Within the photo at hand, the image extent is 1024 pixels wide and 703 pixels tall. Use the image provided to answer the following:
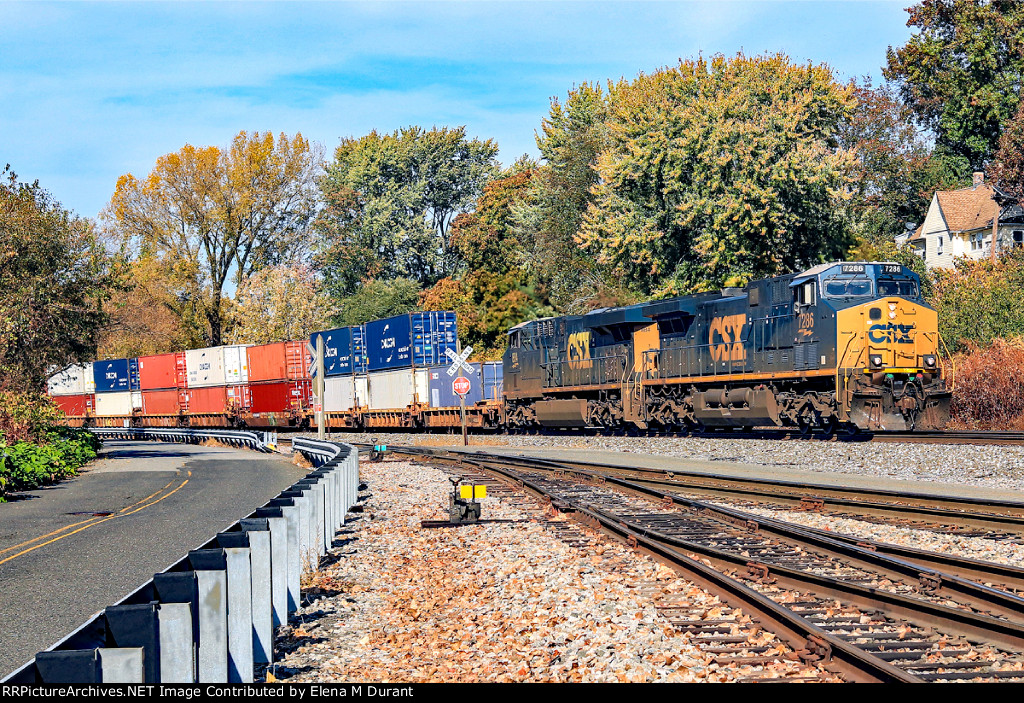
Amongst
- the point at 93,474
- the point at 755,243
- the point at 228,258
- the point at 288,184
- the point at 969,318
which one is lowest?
the point at 93,474

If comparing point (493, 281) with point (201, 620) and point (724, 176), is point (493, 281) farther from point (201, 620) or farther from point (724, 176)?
point (201, 620)

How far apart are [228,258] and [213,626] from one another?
68985mm

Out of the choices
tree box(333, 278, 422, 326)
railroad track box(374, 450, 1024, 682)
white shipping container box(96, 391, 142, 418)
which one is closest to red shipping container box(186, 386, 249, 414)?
white shipping container box(96, 391, 142, 418)

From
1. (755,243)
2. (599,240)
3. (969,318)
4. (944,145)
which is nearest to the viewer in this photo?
(969,318)

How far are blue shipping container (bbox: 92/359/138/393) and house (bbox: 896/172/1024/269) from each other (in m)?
53.3

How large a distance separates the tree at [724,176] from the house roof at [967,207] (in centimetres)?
2723

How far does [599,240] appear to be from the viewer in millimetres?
45281

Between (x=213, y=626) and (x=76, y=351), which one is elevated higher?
(x=76, y=351)

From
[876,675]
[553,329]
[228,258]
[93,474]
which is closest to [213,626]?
[876,675]

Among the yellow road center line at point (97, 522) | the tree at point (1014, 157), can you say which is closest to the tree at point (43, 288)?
the yellow road center line at point (97, 522)

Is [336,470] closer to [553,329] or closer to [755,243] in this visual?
[553,329]

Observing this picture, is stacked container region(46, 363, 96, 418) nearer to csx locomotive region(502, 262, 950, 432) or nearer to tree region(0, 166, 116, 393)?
tree region(0, 166, 116, 393)

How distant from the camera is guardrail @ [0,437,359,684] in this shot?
419 centimetres

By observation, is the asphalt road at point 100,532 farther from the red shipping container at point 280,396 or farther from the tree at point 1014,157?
the tree at point 1014,157
